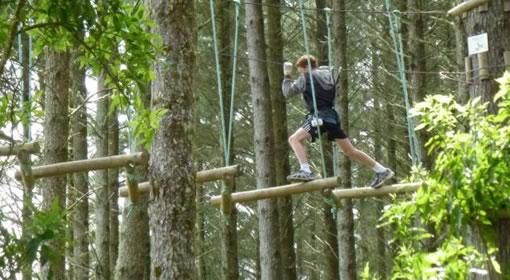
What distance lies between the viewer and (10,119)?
129 inches

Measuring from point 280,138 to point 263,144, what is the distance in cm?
238

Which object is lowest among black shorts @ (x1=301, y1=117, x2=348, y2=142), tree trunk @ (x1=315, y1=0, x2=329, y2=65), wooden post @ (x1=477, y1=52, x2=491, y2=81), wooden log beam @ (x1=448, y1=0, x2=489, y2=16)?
black shorts @ (x1=301, y1=117, x2=348, y2=142)

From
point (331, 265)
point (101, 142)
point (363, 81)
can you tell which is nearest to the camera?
point (101, 142)

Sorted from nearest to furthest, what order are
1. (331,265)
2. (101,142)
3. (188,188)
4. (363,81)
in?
(188,188) < (101,142) < (331,265) < (363,81)

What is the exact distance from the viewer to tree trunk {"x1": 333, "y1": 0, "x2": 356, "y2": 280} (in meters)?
11.4

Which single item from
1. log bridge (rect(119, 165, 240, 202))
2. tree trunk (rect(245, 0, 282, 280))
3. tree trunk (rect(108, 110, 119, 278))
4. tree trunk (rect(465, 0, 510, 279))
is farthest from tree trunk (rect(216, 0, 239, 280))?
tree trunk (rect(465, 0, 510, 279))

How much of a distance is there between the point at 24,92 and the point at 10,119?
1754 mm

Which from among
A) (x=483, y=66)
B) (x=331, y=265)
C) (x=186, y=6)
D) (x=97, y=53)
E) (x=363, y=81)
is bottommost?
(x=331, y=265)

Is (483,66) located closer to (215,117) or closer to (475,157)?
(475,157)

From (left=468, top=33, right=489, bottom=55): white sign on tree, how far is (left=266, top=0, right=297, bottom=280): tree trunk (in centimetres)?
665

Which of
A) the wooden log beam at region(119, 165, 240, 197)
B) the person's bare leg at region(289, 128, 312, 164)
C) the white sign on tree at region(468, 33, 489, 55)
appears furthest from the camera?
the person's bare leg at region(289, 128, 312, 164)

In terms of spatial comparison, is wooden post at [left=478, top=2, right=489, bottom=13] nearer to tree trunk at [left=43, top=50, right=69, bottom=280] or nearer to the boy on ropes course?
the boy on ropes course

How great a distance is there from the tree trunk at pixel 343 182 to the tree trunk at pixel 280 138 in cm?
100

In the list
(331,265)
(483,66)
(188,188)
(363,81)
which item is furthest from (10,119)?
(363,81)
